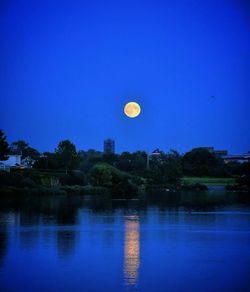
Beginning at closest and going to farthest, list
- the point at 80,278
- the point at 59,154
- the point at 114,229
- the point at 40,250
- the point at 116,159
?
1. the point at 80,278
2. the point at 40,250
3. the point at 114,229
4. the point at 59,154
5. the point at 116,159

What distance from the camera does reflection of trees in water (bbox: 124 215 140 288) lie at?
60.7ft

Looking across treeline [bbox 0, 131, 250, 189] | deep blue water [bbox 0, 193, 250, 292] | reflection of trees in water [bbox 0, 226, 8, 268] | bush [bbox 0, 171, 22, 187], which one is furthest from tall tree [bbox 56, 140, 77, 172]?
reflection of trees in water [bbox 0, 226, 8, 268]

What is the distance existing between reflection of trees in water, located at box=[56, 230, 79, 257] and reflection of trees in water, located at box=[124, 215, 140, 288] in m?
2.45

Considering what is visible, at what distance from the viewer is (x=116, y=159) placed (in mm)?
151625

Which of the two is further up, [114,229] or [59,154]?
[59,154]

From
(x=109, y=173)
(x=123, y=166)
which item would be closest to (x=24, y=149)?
(x=123, y=166)

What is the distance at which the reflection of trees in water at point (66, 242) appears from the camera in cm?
2409

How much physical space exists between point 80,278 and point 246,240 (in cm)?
1272

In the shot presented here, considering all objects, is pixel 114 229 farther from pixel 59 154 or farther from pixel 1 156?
pixel 59 154

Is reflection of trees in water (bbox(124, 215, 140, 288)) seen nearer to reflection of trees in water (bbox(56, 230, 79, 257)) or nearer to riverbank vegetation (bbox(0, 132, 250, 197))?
reflection of trees in water (bbox(56, 230, 79, 257))

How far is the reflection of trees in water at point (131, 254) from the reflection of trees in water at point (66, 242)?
8.03ft

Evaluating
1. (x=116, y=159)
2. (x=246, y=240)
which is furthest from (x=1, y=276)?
(x=116, y=159)

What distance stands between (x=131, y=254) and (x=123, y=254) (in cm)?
34

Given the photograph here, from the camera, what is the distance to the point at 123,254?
2347cm
